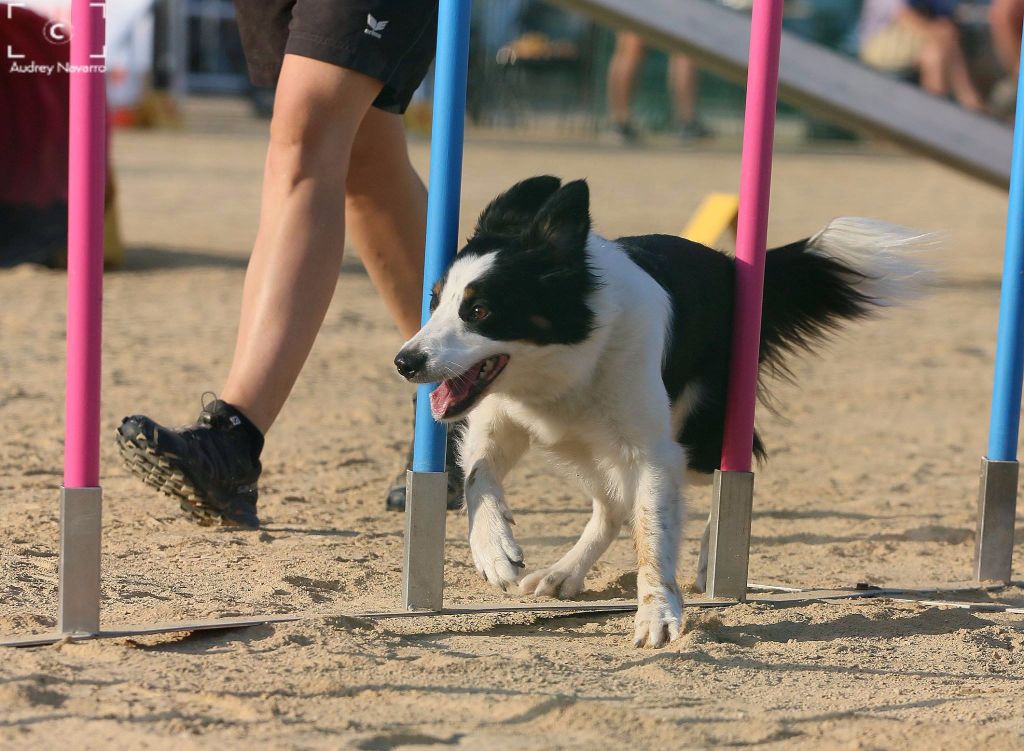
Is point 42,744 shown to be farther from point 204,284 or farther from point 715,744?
point 204,284

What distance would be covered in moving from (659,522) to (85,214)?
1271 millimetres

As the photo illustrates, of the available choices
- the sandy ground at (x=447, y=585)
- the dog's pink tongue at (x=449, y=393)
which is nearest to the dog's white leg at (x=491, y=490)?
the sandy ground at (x=447, y=585)

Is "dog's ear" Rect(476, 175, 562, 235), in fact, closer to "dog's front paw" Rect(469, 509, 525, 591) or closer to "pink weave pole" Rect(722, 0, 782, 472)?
"pink weave pole" Rect(722, 0, 782, 472)

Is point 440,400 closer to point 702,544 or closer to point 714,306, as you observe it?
point 714,306

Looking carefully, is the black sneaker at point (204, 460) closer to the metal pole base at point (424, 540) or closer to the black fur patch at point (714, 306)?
the metal pole base at point (424, 540)

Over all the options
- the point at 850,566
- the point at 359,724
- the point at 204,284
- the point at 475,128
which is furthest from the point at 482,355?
the point at 475,128

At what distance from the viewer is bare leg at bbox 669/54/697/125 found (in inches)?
655

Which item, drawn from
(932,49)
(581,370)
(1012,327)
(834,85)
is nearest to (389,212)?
(581,370)

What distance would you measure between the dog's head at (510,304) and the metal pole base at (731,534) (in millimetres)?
475

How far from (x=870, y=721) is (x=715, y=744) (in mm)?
293

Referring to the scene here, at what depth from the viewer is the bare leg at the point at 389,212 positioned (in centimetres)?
357

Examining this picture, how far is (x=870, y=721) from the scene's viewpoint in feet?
7.36

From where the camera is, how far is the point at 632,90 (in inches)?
661

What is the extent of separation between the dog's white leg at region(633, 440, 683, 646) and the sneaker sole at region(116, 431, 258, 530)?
3.26 ft
